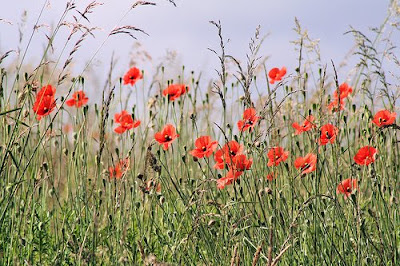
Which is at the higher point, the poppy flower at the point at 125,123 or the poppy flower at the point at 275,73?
the poppy flower at the point at 275,73

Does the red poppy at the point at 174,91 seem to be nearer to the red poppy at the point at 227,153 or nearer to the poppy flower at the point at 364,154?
the red poppy at the point at 227,153

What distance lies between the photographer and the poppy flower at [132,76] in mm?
3741

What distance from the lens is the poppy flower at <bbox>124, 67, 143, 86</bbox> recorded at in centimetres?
374

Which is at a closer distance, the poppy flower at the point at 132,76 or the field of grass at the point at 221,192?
the field of grass at the point at 221,192

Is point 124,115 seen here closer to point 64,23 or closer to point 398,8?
point 64,23

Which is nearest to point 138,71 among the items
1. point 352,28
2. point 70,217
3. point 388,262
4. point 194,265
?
point 70,217

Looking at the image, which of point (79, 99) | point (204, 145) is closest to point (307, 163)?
point (204, 145)

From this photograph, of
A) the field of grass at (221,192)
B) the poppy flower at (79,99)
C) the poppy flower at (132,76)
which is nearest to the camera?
the field of grass at (221,192)

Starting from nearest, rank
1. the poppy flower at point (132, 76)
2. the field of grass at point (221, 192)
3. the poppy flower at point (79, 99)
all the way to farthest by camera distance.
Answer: the field of grass at point (221, 192)
the poppy flower at point (79, 99)
the poppy flower at point (132, 76)

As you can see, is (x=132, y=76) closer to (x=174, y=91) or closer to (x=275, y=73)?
(x=174, y=91)

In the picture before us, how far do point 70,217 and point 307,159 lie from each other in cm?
129

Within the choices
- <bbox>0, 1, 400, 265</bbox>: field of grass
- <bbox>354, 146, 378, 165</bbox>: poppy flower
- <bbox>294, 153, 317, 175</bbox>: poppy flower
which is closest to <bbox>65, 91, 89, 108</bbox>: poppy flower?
<bbox>0, 1, 400, 265</bbox>: field of grass

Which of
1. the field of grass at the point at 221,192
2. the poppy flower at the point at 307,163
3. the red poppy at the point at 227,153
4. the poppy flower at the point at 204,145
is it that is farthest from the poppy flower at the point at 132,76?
the poppy flower at the point at 307,163

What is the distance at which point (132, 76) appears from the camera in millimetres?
3768
